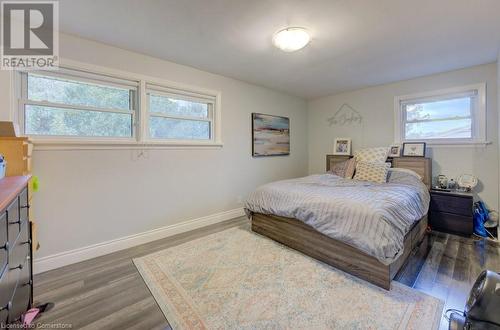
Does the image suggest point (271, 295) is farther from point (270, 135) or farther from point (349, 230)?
point (270, 135)

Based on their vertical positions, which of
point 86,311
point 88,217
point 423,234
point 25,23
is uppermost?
point 25,23

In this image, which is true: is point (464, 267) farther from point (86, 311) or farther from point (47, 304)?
point (47, 304)

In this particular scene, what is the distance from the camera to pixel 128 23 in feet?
6.75

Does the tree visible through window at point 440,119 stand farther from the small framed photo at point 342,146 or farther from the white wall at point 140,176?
the white wall at point 140,176

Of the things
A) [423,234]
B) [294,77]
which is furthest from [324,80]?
[423,234]

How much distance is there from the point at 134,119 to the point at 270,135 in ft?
7.97

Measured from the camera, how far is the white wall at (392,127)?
→ 2982 mm

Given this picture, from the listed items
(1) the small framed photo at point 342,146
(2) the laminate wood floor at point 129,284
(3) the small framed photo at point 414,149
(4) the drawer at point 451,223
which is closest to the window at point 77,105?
(2) the laminate wood floor at point 129,284

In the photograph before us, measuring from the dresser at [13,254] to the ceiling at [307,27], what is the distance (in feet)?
5.40

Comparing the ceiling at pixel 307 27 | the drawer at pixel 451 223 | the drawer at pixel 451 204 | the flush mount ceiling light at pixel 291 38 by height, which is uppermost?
the ceiling at pixel 307 27

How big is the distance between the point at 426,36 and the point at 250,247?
298 cm

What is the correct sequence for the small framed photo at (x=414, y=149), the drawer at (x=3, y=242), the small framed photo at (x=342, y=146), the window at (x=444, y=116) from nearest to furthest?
1. the drawer at (x=3, y=242)
2. the window at (x=444, y=116)
3. the small framed photo at (x=414, y=149)
4. the small framed photo at (x=342, y=146)

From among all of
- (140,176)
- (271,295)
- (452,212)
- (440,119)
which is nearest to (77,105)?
(140,176)

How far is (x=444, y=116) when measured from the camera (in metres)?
3.40
